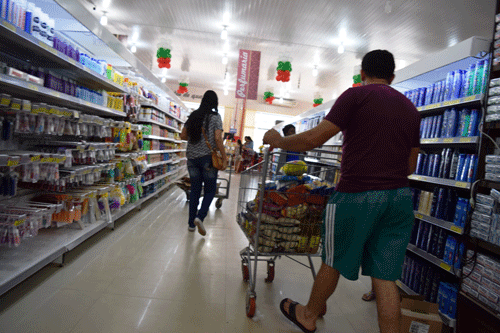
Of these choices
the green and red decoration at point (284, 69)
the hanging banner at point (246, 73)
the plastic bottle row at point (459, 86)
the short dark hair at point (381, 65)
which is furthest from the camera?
the hanging banner at point (246, 73)

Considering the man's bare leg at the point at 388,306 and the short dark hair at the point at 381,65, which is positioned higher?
the short dark hair at the point at 381,65

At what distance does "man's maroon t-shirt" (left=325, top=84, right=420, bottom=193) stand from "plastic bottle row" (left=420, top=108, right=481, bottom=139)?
0.98 meters

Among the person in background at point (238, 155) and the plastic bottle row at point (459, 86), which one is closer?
the plastic bottle row at point (459, 86)

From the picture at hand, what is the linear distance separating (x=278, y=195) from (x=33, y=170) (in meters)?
1.67

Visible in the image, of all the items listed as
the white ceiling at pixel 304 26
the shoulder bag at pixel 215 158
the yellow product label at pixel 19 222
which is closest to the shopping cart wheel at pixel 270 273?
the shoulder bag at pixel 215 158

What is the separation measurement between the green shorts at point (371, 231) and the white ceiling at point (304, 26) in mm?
6219

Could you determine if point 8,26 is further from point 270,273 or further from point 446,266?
point 446,266

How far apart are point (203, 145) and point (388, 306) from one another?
266 centimetres

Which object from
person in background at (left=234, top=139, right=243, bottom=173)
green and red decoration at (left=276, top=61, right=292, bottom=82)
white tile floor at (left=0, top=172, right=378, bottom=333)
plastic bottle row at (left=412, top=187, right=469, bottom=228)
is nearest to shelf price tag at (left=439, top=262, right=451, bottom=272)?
plastic bottle row at (left=412, top=187, right=469, bottom=228)

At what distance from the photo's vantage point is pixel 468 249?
2.13 meters

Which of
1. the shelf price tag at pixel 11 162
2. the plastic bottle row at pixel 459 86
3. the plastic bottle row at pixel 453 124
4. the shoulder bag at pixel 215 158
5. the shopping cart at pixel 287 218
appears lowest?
the shopping cart at pixel 287 218

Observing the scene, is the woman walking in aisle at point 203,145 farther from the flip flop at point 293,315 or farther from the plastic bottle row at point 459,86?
the plastic bottle row at point 459,86

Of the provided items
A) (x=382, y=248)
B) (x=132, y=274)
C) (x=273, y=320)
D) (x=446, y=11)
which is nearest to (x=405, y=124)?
(x=382, y=248)

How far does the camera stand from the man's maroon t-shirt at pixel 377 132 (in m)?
1.52
